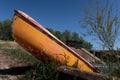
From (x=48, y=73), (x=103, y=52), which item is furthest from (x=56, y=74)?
(x=103, y=52)

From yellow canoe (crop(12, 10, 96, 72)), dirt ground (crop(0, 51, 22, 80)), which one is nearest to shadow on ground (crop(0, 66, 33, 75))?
dirt ground (crop(0, 51, 22, 80))

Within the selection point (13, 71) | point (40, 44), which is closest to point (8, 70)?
point (13, 71)

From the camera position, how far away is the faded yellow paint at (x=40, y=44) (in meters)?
7.44

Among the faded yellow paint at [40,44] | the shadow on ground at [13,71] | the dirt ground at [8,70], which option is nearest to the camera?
the dirt ground at [8,70]

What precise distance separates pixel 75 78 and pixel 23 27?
252 centimetres

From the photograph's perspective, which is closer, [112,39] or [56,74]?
[112,39]

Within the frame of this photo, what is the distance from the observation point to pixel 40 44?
7539 millimetres

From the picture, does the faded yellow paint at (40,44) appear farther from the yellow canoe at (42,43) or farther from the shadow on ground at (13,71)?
the shadow on ground at (13,71)

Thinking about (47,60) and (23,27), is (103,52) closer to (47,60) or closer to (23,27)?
(47,60)

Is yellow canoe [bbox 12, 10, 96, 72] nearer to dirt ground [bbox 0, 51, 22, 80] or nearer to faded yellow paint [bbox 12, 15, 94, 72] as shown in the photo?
faded yellow paint [bbox 12, 15, 94, 72]

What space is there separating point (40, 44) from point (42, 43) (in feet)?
0.21

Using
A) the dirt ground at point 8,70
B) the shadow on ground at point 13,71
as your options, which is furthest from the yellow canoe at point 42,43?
the dirt ground at point 8,70

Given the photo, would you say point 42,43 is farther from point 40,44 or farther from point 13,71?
point 13,71

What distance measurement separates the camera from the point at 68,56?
295 inches
